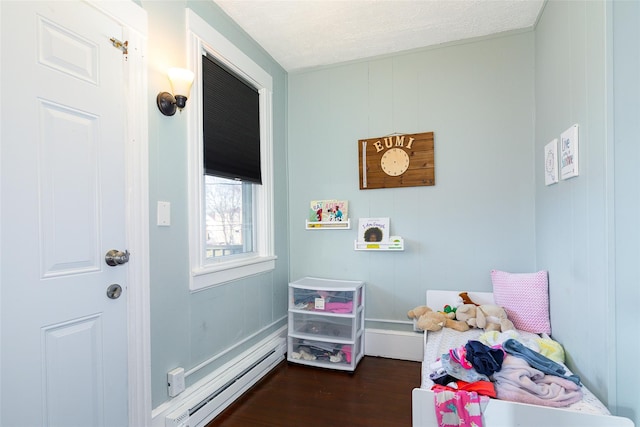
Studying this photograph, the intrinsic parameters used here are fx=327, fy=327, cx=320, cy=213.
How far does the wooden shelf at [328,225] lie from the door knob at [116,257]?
1.64 m

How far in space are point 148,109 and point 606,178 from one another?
2.02 metres

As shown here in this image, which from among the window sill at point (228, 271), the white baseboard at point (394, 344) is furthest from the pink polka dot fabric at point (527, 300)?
the window sill at point (228, 271)

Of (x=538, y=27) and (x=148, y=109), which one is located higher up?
(x=538, y=27)

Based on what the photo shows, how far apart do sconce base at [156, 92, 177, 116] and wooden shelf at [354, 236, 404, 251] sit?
1.70 meters

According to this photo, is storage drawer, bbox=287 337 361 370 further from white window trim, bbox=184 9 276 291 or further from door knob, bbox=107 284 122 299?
door knob, bbox=107 284 122 299

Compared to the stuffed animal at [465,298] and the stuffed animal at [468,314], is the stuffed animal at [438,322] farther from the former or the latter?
the stuffed animal at [465,298]

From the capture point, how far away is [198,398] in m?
1.82

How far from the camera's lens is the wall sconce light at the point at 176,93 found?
1684 mm

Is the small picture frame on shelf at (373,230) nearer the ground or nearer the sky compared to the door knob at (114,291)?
nearer the sky

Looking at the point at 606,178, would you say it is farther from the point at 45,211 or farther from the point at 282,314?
the point at 282,314

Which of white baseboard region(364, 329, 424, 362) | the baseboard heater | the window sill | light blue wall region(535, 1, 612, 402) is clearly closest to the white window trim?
the window sill

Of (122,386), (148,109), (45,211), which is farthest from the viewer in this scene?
(148,109)

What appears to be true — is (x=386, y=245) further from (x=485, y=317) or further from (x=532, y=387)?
(x=532, y=387)

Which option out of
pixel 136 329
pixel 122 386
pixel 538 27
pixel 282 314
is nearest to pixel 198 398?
pixel 122 386
